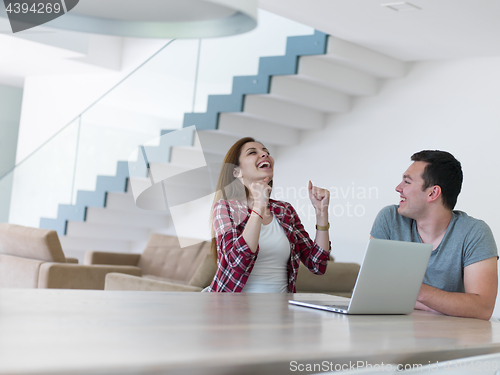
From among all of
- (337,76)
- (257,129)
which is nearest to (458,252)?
(337,76)

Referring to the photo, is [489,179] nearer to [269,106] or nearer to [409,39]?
[409,39]

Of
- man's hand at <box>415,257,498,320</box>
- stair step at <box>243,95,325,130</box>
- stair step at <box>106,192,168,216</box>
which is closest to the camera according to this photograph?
man's hand at <box>415,257,498,320</box>

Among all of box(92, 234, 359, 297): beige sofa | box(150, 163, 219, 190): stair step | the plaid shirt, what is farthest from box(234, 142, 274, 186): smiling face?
box(150, 163, 219, 190): stair step

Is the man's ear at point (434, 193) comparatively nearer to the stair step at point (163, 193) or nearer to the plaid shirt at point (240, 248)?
the plaid shirt at point (240, 248)

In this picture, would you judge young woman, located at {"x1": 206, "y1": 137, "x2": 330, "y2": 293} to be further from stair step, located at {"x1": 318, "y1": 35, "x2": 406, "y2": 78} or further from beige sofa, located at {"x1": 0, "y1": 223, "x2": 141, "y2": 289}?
stair step, located at {"x1": 318, "y1": 35, "x2": 406, "y2": 78}

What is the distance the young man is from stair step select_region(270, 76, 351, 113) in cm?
320

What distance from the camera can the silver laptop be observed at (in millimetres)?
1537

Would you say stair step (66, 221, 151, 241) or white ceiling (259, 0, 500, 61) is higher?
white ceiling (259, 0, 500, 61)

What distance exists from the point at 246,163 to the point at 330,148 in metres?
3.90

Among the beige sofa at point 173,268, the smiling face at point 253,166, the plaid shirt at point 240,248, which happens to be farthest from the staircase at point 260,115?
the plaid shirt at point 240,248

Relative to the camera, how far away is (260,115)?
5.50 meters

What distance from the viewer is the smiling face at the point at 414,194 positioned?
210 cm

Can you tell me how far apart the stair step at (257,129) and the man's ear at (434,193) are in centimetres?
344

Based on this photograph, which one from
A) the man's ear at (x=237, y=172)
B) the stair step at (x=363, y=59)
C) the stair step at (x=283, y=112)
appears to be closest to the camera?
the man's ear at (x=237, y=172)
